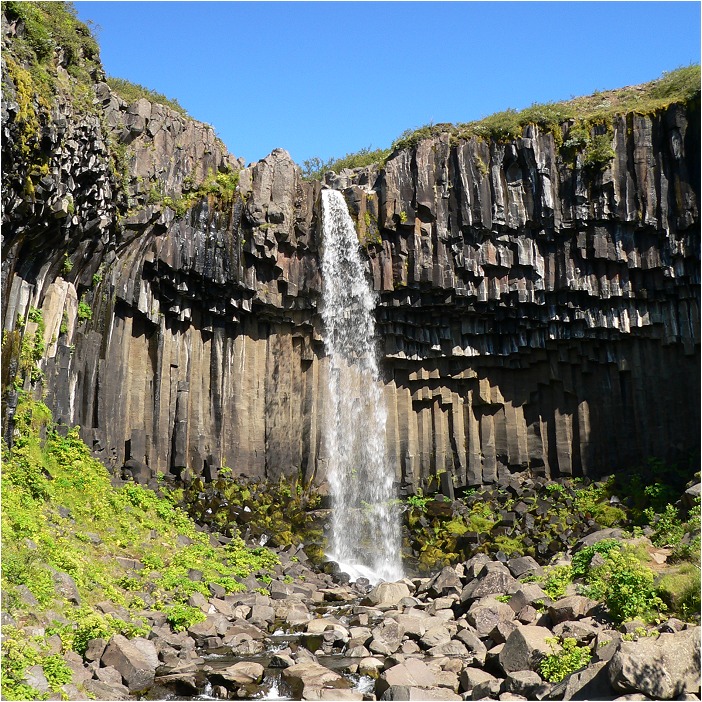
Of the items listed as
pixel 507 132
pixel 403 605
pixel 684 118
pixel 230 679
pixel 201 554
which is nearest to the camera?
pixel 230 679

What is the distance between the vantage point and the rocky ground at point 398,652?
9.05m

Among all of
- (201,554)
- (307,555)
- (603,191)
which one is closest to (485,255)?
(603,191)

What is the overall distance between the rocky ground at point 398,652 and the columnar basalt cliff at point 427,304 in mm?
7789

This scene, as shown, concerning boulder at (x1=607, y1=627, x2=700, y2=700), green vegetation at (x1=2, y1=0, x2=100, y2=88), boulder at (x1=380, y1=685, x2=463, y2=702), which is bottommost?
boulder at (x1=380, y1=685, x2=463, y2=702)

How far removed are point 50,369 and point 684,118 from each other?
18617 millimetres

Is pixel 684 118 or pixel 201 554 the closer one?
pixel 201 554

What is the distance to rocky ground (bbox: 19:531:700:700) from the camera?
9.05 meters

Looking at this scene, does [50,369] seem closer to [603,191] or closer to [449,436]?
[449,436]

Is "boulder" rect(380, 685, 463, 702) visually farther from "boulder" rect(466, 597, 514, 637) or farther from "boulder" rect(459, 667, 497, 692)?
"boulder" rect(466, 597, 514, 637)

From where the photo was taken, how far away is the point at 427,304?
79.7ft

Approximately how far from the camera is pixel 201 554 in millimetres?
17938

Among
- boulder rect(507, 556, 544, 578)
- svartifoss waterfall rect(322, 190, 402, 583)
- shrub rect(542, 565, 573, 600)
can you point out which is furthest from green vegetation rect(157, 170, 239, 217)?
shrub rect(542, 565, 573, 600)

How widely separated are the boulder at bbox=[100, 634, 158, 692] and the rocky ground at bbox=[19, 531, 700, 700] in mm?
18

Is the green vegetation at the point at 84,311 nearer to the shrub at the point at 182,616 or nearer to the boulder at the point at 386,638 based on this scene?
the shrub at the point at 182,616
